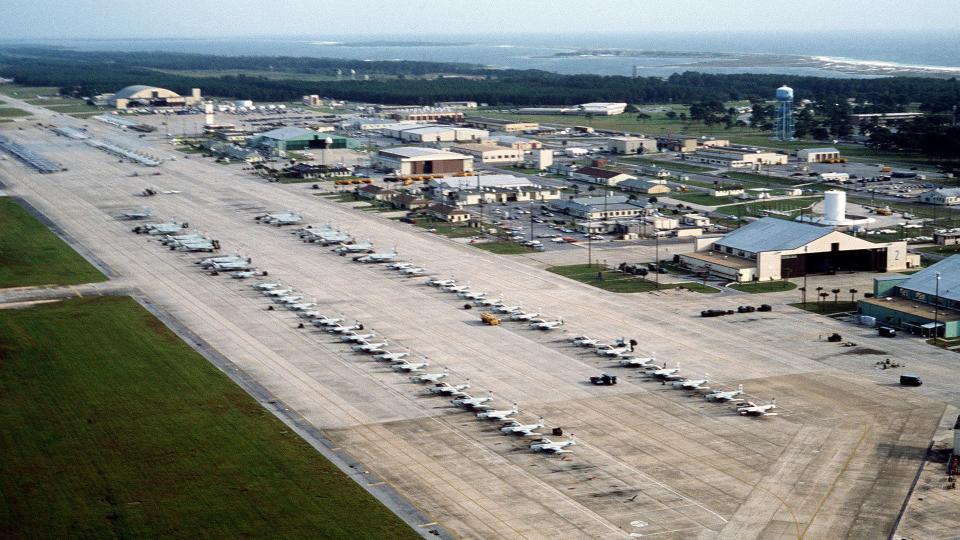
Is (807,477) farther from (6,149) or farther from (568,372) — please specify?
(6,149)

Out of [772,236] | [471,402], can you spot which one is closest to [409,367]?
[471,402]

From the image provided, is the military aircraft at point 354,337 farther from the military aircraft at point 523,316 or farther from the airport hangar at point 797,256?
the airport hangar at point 797,256

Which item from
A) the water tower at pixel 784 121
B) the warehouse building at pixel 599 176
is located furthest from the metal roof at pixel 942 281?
the water tower at pixel 784 121

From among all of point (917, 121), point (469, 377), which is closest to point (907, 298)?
point (469, 377)

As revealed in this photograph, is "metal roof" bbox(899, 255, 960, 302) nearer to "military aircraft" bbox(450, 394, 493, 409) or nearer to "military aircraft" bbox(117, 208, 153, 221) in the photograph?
"military aircraft" bbox(450, 394, 493, 409)

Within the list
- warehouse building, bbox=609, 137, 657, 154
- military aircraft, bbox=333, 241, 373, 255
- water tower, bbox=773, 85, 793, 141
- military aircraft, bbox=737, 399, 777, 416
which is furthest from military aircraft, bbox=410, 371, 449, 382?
water tower, bbox=773, 85, 793, 141

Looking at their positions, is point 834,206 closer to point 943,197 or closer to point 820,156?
point 943,197
